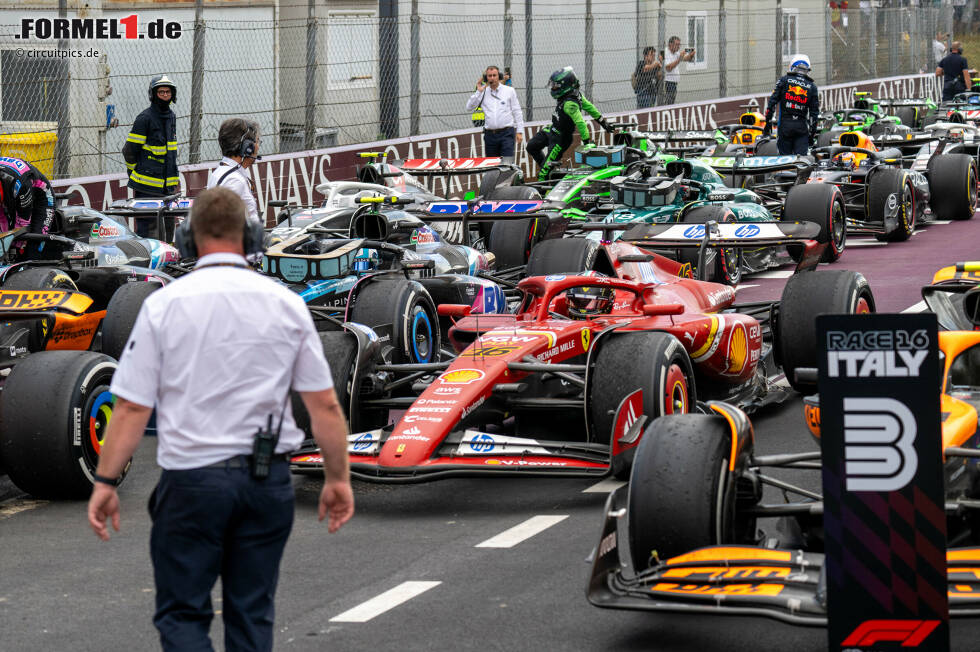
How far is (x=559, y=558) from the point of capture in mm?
6699

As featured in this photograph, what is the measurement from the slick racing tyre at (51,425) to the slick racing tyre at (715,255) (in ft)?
21.8

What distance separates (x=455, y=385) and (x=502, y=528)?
995 mm

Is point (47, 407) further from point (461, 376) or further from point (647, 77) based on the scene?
point (647, 77)

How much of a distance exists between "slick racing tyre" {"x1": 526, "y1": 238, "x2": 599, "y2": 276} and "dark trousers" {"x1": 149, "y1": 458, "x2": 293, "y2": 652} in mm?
7189

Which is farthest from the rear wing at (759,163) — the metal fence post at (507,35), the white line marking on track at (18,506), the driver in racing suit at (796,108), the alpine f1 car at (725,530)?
the alpine f1 car at (725,530)

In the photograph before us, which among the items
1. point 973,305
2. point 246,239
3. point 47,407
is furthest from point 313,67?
point 246,239

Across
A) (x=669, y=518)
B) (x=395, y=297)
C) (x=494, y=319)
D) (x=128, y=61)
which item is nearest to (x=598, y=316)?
(x=494, y=319)

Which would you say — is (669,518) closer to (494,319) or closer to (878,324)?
(878,324)

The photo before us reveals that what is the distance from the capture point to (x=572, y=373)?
846cm

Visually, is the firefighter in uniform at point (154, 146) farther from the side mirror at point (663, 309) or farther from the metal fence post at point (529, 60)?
the side mirror at point (663, 309)

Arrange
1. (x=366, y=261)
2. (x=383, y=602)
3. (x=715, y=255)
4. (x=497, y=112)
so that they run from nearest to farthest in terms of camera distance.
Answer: (x=383, y=602) < (x=366, y=261) < (x=715, y=255) < (x=497, y=112)

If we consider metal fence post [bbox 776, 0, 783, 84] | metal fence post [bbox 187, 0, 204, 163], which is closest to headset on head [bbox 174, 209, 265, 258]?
metal fence post [bbox 187, 0, 204, 163]

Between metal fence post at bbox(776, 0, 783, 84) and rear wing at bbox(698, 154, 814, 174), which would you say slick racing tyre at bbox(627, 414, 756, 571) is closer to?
rear wing at bbox(698, 154, 814, 174)

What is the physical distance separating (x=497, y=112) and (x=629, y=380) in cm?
1325
